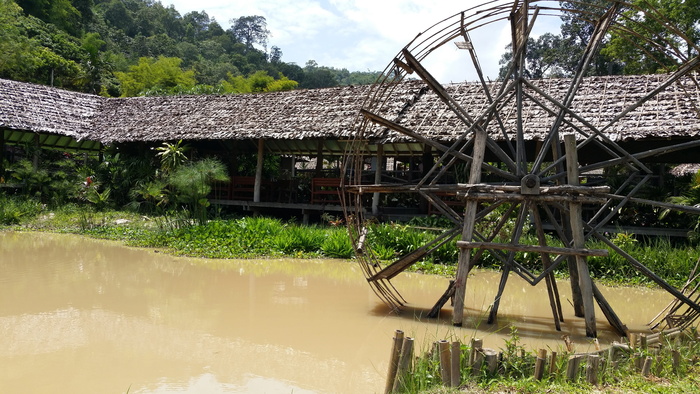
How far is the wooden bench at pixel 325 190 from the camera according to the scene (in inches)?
650

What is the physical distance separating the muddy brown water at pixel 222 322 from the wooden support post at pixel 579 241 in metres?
→ 0.40

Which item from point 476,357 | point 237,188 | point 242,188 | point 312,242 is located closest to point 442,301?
point 476,357

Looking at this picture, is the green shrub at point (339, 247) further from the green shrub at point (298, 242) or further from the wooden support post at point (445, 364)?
the wooden support post at point (445, 364)

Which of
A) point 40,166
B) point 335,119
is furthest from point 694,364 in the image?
point 40,166

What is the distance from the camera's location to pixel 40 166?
67.0 ft

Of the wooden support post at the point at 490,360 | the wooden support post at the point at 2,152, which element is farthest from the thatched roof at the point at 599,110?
the wooden support post at the point at 2,152

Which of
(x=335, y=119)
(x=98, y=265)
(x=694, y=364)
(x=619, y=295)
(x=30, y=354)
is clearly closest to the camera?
(x=694, y=364)

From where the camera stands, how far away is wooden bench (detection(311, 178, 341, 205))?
16.5m

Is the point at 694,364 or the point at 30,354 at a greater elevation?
the point at 694,364

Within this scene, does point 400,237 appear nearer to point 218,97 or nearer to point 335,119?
point 335,119

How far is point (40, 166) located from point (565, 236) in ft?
60.9

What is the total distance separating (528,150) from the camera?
15.7 m

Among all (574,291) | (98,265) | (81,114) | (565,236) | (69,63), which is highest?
(69,63)

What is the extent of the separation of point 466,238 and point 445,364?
106 inches
